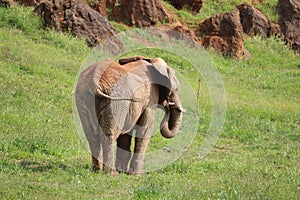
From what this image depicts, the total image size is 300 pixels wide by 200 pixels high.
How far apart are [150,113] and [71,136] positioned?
274 centimetres

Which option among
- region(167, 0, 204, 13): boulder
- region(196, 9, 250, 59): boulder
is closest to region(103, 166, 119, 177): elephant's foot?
region(196, 9, 250, 59): boulder

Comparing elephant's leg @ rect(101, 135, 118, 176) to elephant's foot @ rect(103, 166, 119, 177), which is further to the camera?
elephant's foot @ rect(103, 166, 119, 177)

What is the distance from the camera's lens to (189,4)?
29.7 m

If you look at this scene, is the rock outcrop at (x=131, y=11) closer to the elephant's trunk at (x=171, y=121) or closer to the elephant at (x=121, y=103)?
the elephant's trunk at (x=171, y=121)

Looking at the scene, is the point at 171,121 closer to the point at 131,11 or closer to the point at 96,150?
the point at 96,150

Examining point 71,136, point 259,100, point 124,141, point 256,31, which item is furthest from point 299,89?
point 124,141

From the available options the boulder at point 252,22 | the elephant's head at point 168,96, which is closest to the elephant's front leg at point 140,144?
the elephant's head at point 168,96

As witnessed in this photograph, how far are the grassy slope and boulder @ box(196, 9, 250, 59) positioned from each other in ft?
2.13

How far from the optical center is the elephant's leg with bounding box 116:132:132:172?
10688 millimetres

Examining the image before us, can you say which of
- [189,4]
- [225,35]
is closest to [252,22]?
[189,4]

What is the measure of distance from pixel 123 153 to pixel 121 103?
3.95ft

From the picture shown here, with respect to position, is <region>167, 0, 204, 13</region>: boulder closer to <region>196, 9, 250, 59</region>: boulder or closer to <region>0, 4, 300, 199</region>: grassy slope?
<region>196, 9, 250, 59</region>: boulder

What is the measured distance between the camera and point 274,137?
52.3 feet

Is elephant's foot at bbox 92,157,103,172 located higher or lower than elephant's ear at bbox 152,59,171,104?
lower
